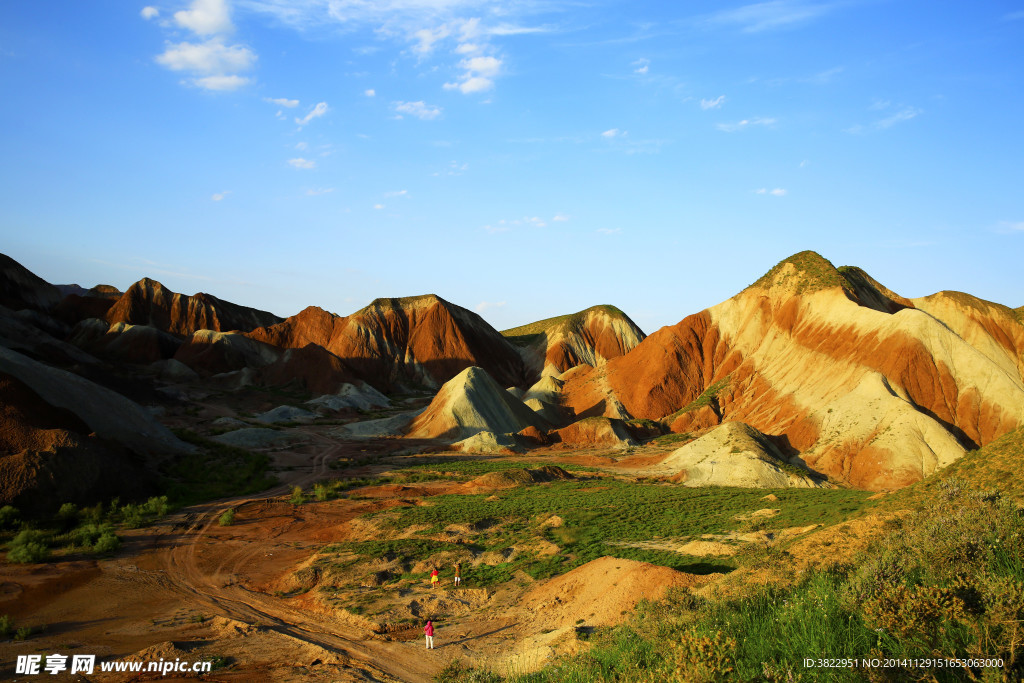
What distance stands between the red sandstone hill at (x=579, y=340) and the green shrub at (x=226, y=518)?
82.0 meters

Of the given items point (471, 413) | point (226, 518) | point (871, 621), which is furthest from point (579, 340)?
point (871, 621)

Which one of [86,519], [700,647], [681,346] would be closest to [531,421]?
[681,346]

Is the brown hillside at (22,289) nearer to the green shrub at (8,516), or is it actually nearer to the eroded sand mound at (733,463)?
the green shrub at (8,516)

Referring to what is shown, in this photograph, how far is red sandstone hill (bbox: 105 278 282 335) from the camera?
11800cm

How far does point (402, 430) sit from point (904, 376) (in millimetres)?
44884

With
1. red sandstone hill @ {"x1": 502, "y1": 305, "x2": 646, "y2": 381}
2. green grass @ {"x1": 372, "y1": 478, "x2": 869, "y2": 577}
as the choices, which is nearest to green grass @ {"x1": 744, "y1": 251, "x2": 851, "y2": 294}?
green grass @ {"x1": 372, "y1": 478, "x2": 869, "y2": 577}

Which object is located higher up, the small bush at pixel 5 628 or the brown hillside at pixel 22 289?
the brown hillside at pixel 22 289

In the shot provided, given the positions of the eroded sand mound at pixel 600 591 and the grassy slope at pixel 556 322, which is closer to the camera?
the eroded sand mound at pixel 600 591

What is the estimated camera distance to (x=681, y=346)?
69.4 meters

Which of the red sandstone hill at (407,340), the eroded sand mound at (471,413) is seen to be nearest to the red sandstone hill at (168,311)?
the red sandstone hill at (407,340)

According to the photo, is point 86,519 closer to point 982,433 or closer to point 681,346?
point 982,433

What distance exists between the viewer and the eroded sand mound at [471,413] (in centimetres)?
5816

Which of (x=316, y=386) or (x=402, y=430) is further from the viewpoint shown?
(x=316, y=386)

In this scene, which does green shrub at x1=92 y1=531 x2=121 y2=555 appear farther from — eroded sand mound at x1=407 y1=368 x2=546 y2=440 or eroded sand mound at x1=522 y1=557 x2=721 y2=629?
eroded sand mound at x1=407 y1=368 x2=546 y2=440
